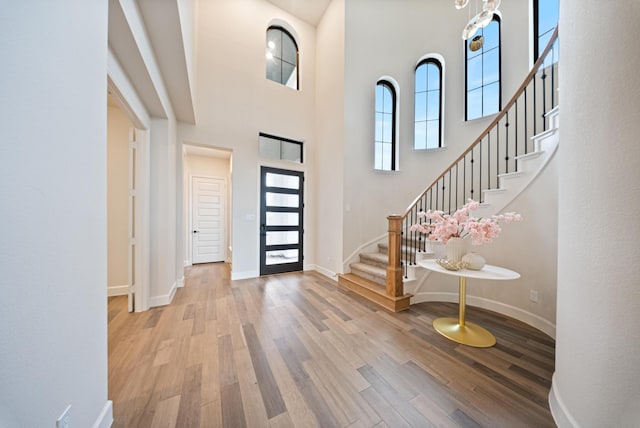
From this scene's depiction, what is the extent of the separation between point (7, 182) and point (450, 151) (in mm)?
5174

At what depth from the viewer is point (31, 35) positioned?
27.9 inches

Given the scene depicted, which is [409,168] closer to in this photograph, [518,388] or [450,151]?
[450,151]

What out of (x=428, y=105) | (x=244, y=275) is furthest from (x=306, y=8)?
(x=244, y=275)

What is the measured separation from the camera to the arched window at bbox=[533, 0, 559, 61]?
3371 mm

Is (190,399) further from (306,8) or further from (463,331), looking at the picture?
(306,8)

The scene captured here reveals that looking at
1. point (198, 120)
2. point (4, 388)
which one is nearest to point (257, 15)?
point (198, 120)

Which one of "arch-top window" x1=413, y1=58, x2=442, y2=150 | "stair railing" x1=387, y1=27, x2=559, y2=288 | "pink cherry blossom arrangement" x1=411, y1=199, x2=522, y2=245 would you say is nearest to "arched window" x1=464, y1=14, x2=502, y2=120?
"stair railing" x1=387, y1=27, x2=559, y2=288

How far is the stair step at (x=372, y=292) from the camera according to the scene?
Answer: 2.69 metres

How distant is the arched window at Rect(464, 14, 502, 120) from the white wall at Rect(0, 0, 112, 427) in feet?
17.0

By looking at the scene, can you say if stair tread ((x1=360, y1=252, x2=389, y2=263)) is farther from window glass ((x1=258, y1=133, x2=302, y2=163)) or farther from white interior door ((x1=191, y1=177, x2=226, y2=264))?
white interior door ((x1=191, y1=177, x2=226, y2=264))

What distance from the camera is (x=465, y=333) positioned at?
84.4 inches

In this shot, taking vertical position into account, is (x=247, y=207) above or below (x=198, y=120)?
below

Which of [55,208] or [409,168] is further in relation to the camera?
[409,168]

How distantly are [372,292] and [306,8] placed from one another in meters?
5.85
